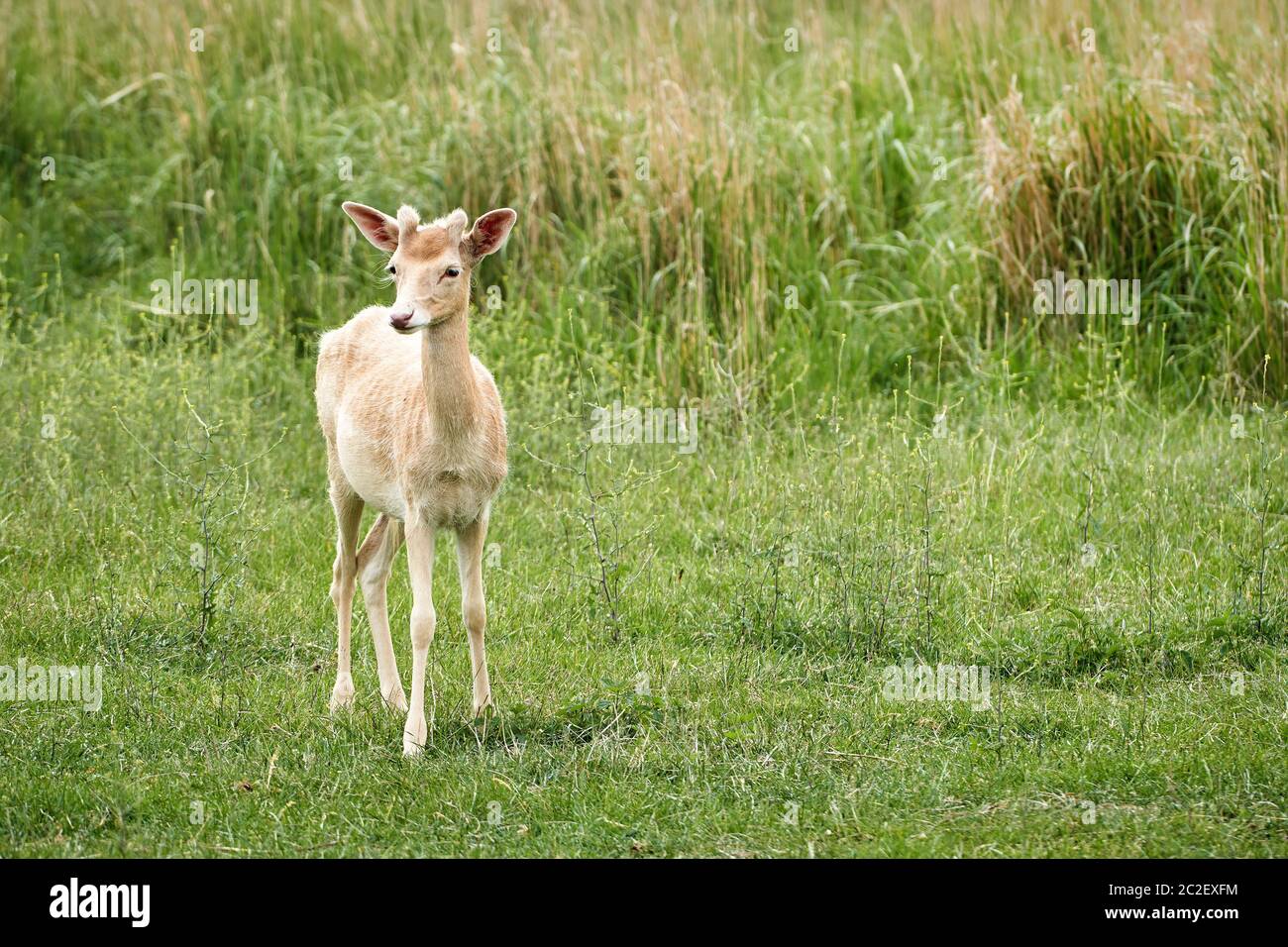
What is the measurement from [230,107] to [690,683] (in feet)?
24.0

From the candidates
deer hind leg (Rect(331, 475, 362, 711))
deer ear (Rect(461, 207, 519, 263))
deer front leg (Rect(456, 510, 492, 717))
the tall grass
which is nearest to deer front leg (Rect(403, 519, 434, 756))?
deer front leg (Rect(456, 510, 492, 717))

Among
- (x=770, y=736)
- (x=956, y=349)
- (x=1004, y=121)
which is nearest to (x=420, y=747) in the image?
(x=770, y=736)

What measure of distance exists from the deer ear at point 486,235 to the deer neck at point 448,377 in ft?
0.80

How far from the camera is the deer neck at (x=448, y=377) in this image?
6207 millimetres

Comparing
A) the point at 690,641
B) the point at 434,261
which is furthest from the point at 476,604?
the point at 434,261

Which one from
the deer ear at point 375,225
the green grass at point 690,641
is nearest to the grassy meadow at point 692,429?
the green grass at point 690,641

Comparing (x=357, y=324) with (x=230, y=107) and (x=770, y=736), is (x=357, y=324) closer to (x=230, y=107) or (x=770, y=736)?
(x=770, y=736)

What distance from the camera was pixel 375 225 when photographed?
6441 mm

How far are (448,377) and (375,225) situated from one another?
739mm

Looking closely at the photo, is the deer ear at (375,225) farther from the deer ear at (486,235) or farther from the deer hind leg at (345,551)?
the deer hind leg at (345,551)

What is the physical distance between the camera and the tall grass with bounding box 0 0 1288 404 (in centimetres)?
1019

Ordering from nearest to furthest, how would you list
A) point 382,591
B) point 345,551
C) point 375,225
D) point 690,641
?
point 375,225
point 382,591
point 345,551
point 690,641

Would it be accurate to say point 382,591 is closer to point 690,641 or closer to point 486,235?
point 690,641

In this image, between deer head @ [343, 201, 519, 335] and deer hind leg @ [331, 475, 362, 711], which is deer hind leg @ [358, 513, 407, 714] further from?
deer head @ [343, 201, 519, 335]
